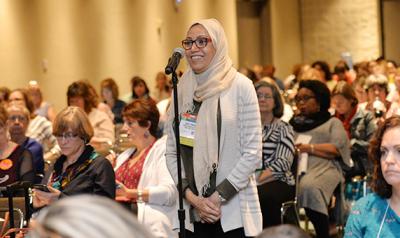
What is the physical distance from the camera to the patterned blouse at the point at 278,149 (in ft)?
20.6

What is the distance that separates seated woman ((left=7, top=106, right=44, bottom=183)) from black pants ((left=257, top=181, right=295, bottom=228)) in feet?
5.26

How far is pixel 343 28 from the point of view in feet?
66.2

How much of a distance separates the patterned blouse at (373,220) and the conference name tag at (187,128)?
1131 millimetres

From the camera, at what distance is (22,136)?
671 cm

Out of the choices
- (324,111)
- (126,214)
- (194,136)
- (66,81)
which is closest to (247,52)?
(66,81)

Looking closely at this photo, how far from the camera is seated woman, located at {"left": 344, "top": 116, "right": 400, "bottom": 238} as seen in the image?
339 cm

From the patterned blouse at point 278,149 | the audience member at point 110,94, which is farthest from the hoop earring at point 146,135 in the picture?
the audience member at point 110,94

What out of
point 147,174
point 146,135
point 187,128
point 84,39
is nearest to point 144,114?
point 146,135

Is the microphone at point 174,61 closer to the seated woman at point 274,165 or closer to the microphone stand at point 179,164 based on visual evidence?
the microphone stand at point 179,164

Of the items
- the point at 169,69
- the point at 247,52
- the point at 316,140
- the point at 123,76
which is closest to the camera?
the point at 169,69

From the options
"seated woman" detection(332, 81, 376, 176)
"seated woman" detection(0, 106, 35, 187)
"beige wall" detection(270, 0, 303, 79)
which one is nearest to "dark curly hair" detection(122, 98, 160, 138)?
"seated woman" detection(0, 106, 35, 187)

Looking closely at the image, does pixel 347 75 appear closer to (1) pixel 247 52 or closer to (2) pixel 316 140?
(1) pixel 247 52

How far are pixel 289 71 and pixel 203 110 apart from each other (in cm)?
1606

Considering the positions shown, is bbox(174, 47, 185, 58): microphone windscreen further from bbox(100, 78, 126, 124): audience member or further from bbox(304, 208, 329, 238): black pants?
bbox(100, 78, 126, 124): audience member
